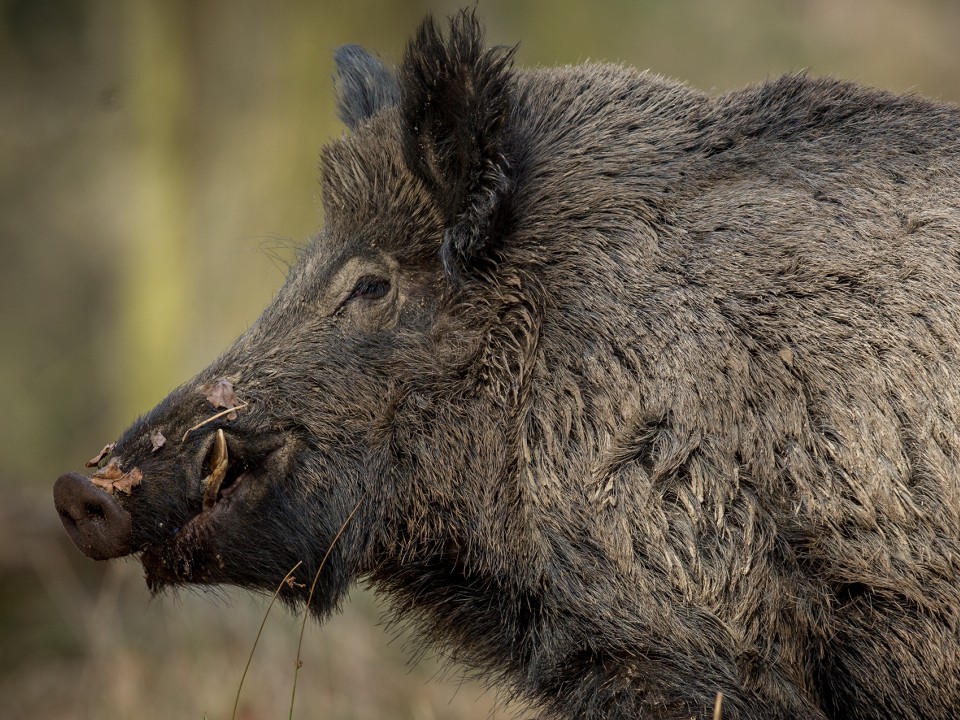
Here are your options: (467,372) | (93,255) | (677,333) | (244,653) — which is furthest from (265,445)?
(93,255)

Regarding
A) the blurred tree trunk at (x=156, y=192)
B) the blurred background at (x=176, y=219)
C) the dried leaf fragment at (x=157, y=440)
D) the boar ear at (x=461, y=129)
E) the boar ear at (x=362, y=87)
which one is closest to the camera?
the dried leaf fragment at (x=157, y=440)

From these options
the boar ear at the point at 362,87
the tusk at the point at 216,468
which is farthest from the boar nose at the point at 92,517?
the boar ear at the point at 362,87

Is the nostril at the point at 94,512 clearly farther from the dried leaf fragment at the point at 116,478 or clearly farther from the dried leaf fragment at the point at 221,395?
the dried leaf fragment at the point at 221,395

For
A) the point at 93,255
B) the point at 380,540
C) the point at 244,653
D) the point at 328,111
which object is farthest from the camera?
the point at 93,255

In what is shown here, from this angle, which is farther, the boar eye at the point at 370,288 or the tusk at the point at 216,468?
the boar eye at the point at 370,288

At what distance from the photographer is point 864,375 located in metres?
3.27

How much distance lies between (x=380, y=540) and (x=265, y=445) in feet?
1.61

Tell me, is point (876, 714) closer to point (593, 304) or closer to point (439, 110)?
point (593, 304)

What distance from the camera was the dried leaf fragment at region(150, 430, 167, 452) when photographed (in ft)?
11.5

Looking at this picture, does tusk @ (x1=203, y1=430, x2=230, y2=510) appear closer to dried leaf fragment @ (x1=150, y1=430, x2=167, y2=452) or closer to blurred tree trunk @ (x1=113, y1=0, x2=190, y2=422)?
dried leaf fragment @ (x1=150, y1=430, x2=167, y2=452)

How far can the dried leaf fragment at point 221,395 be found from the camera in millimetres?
3602

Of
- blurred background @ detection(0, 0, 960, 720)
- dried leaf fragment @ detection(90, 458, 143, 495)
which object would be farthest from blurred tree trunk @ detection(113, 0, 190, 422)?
dried leaf fragment @ detection(90, 458, 143, 495)

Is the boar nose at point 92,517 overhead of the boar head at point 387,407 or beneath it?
beneath

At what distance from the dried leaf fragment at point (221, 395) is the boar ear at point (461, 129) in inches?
30.9
